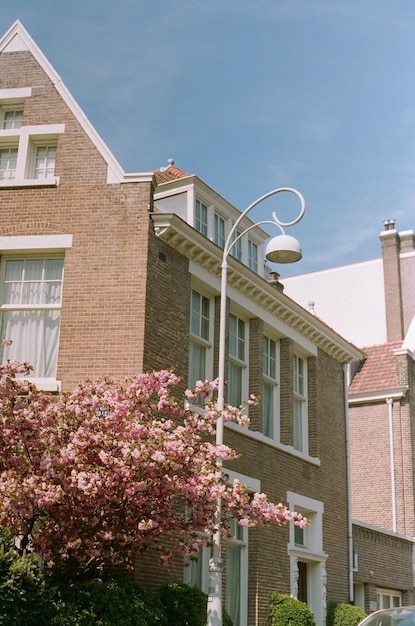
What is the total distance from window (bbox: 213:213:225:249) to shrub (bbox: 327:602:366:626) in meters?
9.55

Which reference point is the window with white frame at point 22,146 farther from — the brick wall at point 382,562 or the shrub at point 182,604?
the brick wall at point 382,562

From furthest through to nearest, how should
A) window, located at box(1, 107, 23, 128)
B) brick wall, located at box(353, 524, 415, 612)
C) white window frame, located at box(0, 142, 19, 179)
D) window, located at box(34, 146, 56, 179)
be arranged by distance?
brick wall, located at box(353, 524, 415, 612), window, located at box(1, 107, 23, 128), white window frame, located at box(0, 142, 19, 179), window, located at box(34, 146, 56, 179)

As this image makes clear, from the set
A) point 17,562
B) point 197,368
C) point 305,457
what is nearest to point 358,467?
point 305,457

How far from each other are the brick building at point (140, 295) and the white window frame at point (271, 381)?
0.04 metres

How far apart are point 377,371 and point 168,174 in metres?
13.0

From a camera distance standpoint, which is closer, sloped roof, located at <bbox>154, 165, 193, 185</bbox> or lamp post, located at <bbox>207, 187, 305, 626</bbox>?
lamp post, located at <bbox>207, 187, 305, 626</bbox>

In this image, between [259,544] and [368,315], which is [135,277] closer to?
[259,544]

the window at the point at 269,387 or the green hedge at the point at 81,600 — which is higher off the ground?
the window at the point at 269,387

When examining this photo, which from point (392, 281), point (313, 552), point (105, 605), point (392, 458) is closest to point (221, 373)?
point (105, 605)

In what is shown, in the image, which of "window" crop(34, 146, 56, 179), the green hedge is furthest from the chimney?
the green hedge

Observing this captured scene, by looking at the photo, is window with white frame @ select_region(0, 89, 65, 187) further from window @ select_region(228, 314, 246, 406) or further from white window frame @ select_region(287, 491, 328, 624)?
white window frame @ select_region(287, 491, 328, 624)

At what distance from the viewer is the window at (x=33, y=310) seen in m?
17.0

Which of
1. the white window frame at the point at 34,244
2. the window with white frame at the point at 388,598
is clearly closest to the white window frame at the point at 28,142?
the white window frame at the point at 34,244

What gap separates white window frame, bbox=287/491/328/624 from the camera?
21.6m
